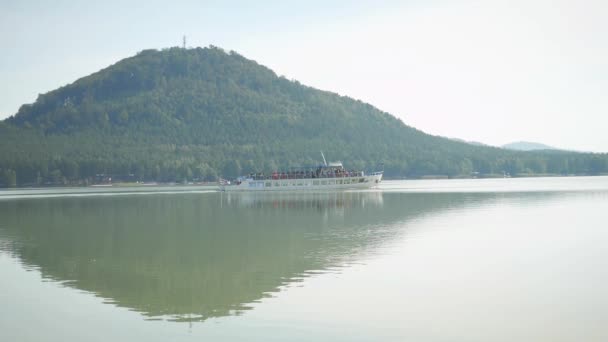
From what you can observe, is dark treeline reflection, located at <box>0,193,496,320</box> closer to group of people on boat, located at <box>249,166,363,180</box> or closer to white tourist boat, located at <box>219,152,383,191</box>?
white tourist boat, located at <box>219,152,383,191</box>

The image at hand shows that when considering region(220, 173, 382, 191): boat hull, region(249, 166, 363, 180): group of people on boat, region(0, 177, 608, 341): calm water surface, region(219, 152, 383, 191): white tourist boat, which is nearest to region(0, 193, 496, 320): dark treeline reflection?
region(0, 177, 608, 341): calm water surface

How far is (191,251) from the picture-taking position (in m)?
29.0

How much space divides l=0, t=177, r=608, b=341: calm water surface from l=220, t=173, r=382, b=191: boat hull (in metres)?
75.1

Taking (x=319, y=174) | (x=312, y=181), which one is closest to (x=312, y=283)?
(x=312, y=181)

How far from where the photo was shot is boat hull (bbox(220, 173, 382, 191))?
115 metres

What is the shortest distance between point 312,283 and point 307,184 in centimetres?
9552

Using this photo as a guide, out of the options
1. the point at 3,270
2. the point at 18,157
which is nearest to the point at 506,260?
the point at 3,270

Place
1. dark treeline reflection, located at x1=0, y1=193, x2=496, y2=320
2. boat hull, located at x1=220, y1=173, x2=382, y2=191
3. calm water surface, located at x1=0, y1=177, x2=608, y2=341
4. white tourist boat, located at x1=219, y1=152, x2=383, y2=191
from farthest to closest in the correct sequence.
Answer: white tourist boat, located at x1=219, y1=152, x2=383, y2=191 → boat hull, located at x1=220, y1=173, x2=382, y2=191 → dark treeline reflection, located at x1=0, y1=193, x2=496, y2=320 → calm water surface, located at x1=0, y1=177, x2=608, y2=341

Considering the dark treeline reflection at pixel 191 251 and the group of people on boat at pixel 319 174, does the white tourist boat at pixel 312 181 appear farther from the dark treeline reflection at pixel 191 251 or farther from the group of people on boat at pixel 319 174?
the dark treeline reflection at pixel 191 251

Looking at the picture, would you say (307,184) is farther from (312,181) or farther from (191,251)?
(191,251)

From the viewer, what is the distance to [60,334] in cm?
1579

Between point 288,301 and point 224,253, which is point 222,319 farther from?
point 224,253

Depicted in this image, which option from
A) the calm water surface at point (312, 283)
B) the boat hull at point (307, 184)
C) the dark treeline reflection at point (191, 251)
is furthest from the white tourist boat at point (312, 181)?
the calm water surface at point (312, 283)

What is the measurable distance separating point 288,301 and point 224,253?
10.3 m
